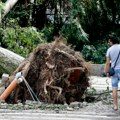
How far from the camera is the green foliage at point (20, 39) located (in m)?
16.5

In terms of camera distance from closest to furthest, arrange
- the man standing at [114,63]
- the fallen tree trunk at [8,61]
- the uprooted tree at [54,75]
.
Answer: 1. the man standing at [114,63]
2. the uprooted tree at [54,75]
3. the fallen tree trunk at [8,61]

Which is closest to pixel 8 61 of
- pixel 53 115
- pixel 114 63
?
pixel 114 63

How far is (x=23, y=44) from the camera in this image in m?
17.3

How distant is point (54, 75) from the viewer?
30.5 ft

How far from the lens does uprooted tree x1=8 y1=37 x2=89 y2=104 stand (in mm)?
9281

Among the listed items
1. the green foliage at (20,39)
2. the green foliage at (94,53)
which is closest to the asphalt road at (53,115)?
the green foliage at (20,39)

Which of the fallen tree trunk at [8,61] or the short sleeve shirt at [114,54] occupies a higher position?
the fallen tree trunk at [8,61]

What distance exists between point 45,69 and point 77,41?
10668 millimetres

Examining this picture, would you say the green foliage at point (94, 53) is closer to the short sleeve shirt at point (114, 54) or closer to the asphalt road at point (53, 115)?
the short sleeve shirt at point (114, 54)

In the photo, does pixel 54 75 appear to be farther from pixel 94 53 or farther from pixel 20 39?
pixel 94 53

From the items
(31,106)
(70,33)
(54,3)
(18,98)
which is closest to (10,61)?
(18,98)

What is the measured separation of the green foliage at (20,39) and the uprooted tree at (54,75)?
6.56m

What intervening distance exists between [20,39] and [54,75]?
7.90 m

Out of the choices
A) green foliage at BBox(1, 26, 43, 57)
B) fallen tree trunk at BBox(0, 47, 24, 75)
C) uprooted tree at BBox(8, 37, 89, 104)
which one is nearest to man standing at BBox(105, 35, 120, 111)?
uprooted tree at BBox(8, 37, 89, 104)
